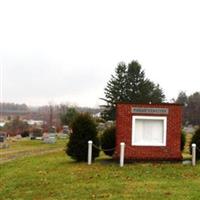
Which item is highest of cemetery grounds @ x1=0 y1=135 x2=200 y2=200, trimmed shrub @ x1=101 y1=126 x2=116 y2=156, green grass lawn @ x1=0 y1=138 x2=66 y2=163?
trimmed shrub @ x1=101 y1=126 x2=116 y2=156

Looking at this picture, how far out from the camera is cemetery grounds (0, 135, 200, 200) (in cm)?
1388

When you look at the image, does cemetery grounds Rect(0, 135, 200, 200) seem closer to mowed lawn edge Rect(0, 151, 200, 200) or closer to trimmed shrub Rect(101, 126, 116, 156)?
mowed lawn edge Rect(0, 151, 200, 200)

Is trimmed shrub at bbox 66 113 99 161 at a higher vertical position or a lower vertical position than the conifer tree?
lower

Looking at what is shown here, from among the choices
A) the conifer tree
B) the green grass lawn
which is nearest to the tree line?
the conifer tree

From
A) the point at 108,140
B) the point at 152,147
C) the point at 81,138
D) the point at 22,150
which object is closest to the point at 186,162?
the point at 152,147

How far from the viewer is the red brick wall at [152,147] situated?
2236cm

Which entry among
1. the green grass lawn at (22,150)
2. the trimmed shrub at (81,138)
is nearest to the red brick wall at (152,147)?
the trimmed shrub at (81,138)

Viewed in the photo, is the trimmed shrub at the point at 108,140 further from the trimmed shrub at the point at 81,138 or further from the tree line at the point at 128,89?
the tree line at the point at 128,89

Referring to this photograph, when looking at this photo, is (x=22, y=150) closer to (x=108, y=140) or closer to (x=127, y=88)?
(x=108, y=140)

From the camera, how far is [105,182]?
15859mm

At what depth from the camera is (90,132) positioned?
22766mm

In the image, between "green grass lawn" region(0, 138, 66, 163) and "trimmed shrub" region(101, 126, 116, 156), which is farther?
"green grass lawn" region(0, 138, 66, 163)

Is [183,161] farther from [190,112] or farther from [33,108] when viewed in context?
[33,108]

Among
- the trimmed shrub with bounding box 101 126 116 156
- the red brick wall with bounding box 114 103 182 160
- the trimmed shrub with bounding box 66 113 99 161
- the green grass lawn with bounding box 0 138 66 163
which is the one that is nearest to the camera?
the red brick wall with bounding box 114 103 182 160
